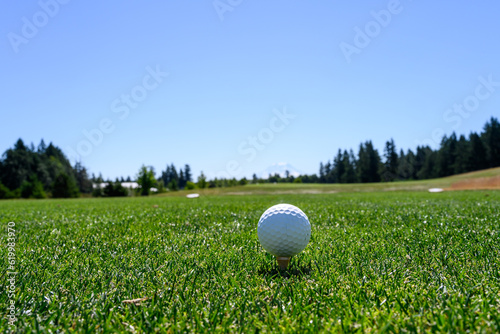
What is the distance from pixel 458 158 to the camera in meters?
66.1

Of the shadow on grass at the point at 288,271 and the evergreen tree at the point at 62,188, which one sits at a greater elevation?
the evergreen tree at the point at 62,188

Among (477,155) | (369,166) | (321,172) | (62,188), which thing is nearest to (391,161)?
(369,166)

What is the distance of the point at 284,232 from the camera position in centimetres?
282

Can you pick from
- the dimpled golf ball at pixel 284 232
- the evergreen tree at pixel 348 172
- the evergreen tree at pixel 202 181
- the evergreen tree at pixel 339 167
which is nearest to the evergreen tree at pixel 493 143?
the evergreen tree at pixel 348 172

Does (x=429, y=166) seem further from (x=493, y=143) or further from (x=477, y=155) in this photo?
(x=493, y=143)

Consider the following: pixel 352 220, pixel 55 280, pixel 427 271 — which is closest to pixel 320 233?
pixel 352 220

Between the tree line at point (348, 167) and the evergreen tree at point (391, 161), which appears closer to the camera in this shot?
the tree line at point (348, 167)

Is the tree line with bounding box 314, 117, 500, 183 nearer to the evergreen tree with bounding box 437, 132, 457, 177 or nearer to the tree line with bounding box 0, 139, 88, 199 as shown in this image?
the evergreen tree with bounding box 437, 132, 457, 177

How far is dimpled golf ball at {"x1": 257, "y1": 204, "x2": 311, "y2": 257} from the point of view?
2812mm

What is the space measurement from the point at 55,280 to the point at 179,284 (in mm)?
1027

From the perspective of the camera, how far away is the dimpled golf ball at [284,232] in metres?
2.81

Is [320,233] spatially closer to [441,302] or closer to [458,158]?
[441,302]

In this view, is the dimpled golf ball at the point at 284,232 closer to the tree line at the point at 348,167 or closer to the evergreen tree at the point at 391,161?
the tree line at the point at 348,167

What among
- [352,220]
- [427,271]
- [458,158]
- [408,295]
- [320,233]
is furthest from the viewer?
[458,158]
